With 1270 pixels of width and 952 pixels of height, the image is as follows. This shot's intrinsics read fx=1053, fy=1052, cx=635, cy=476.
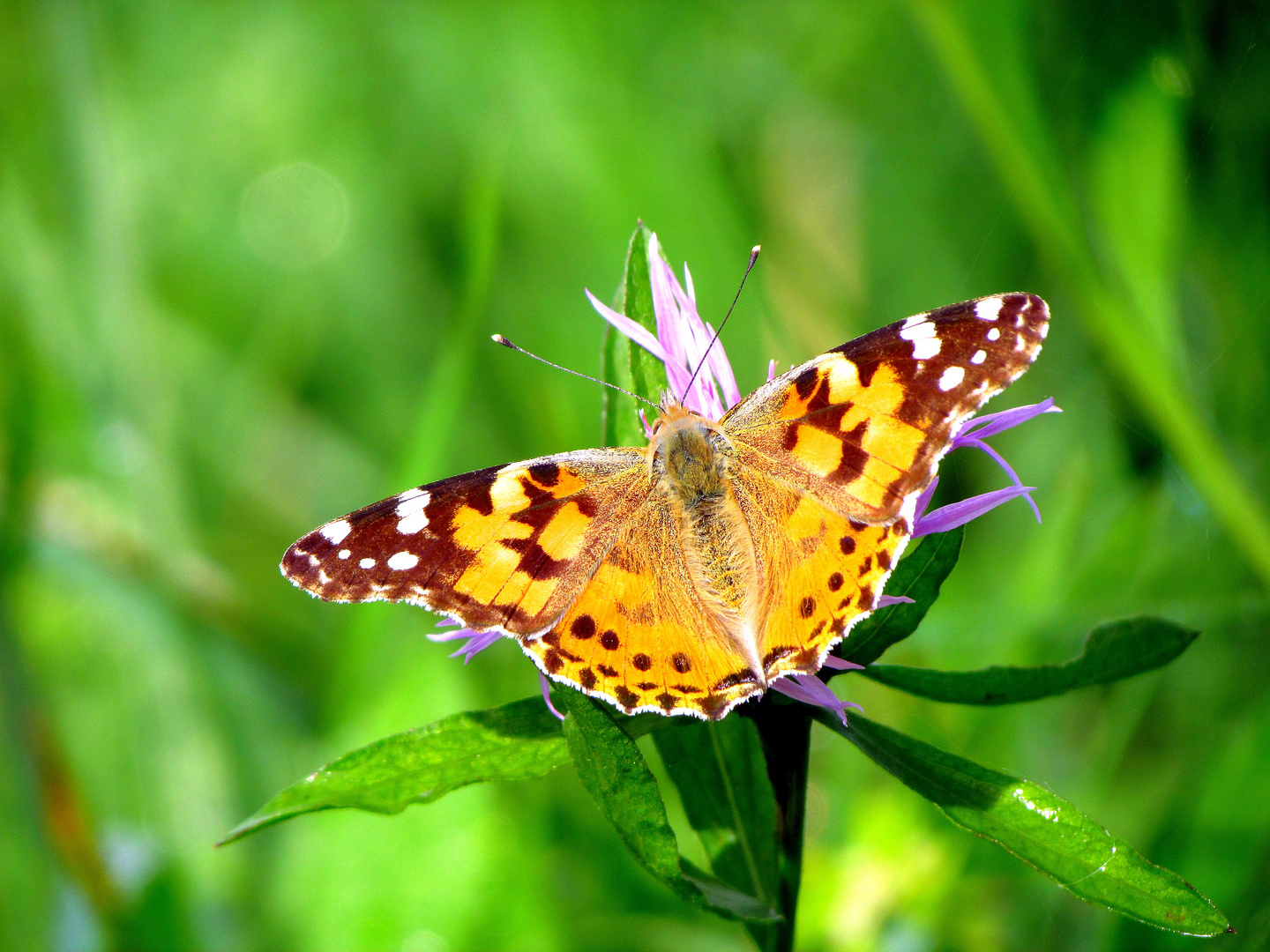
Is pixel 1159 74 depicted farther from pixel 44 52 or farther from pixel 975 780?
pixel 44 52

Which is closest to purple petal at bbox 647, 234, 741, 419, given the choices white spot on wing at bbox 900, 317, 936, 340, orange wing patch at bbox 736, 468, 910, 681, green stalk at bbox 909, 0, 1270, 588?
orange wing patch at bbox 736, 468, 910, 681

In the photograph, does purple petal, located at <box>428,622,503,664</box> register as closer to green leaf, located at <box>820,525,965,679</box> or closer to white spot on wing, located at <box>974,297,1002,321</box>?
green leaf, located at <box>820,525,965,679</box>

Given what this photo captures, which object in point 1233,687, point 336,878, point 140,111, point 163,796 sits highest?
point 140,111

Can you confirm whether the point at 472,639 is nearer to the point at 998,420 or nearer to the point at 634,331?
Result: the point at 634,331

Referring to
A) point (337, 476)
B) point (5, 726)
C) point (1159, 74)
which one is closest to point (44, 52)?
point (337, 476)

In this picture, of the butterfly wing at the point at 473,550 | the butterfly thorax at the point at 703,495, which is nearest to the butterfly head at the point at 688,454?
the butterfly thorax at the point at 703,495

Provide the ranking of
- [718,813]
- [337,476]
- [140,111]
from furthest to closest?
[140,111] → [337,476] → [718,813]

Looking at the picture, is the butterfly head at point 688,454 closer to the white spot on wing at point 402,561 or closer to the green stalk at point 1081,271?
the white spot on wing at point 402,561
